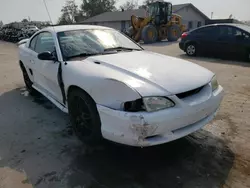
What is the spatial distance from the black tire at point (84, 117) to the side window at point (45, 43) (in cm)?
116

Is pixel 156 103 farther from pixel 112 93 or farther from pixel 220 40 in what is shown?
pixel 220 40

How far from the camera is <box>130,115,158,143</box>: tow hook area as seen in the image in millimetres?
2111

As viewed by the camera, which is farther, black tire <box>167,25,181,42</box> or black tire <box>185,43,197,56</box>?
black tire <box>167,25,181,42</box>

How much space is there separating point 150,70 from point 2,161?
80.0 inches

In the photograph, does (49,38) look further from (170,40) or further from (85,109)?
(170,40)

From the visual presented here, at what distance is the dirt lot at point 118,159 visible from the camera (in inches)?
91.0

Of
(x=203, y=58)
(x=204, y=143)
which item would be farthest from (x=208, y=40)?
(x=204, y=143)

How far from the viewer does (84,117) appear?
2.79 metres

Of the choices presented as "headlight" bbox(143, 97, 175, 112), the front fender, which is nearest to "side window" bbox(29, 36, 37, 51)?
the front fender

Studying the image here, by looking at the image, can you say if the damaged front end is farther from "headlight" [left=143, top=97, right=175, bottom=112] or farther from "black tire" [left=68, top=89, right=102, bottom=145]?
"black tire" [left=68, top=89, right=102, bottom=145]

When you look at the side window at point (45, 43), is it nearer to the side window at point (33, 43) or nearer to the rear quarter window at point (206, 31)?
the side window at point (33, 43)

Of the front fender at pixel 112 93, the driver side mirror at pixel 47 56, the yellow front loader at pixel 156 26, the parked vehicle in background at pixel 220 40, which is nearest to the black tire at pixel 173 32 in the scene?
the yellow front loader at pixel 156 26

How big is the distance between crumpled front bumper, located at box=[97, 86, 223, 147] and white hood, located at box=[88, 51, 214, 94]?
0.75 feet

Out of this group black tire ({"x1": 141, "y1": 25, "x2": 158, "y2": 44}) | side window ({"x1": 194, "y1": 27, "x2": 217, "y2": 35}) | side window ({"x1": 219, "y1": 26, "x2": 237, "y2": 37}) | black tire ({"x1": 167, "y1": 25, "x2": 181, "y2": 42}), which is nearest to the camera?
side window ({"x1": 219, "y1": 26, "x2": 237, "y2": 37})
